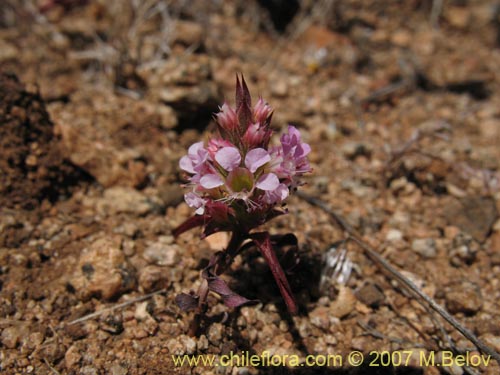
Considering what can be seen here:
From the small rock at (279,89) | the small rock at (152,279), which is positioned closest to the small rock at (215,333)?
the small rock at (152,279)

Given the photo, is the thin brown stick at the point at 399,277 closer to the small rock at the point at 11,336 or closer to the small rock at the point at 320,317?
the small rock at the point at 320,317

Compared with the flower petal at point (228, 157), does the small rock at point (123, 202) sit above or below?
below

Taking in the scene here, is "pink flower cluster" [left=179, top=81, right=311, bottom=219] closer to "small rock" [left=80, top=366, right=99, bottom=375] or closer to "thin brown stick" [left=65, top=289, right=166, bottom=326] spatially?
"thin brown stick" [left=65, top=289, right=166, bottom=326]

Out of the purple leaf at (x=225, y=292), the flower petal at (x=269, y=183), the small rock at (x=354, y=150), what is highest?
the flower petal at (x=269, y=183)

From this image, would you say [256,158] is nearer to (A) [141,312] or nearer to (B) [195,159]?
(B) [195,159]

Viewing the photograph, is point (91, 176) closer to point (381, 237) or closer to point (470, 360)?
point (381, 237)

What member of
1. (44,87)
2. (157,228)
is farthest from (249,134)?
(44,87)

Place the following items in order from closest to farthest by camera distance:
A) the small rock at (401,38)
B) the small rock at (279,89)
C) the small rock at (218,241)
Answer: the small rock at (218,241), the small rock at (279,89), the small rock at (401,38)
